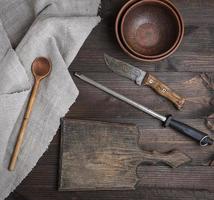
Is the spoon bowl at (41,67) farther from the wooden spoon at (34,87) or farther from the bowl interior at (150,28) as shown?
the bowl interior at (150,28)

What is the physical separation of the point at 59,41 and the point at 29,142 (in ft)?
0.83

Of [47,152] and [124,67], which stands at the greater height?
[124,67]

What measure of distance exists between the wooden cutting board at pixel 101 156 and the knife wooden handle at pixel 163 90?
11cm

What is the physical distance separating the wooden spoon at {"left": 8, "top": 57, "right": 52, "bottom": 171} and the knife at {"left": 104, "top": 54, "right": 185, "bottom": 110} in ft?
0.54

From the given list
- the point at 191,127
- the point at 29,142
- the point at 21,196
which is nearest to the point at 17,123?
the point at 29,142

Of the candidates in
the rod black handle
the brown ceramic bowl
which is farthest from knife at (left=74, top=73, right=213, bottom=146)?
the brown ceramic bowl

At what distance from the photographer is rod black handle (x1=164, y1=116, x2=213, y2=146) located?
1034mm

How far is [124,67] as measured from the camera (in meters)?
1.05

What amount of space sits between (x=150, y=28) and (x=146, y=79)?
0.14 meters

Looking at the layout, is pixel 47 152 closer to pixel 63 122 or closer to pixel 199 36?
pixel 63 122

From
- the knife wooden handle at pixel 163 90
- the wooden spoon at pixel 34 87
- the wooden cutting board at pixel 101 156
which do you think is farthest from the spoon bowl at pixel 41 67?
the knife wooden handle at pixel 163 90

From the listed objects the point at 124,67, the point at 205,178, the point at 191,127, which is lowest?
the point at 205,178

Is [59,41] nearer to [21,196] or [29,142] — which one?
[29,142]

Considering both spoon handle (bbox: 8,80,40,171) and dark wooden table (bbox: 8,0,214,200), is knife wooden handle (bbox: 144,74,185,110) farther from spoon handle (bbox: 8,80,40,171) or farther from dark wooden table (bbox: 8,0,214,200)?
spoon handle (bbox: 8,80,40,171)
